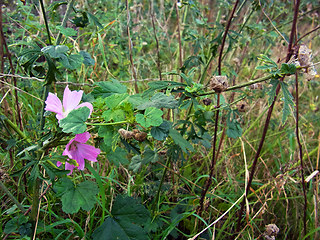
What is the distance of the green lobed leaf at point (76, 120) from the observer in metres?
0.62

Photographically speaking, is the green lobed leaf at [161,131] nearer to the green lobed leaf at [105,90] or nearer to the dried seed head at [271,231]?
the green lobed leaf at [105,90]

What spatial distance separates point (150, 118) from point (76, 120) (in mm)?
179

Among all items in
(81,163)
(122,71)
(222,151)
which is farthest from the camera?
(122,71)

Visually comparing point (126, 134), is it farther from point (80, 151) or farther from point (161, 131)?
point (80, 151)

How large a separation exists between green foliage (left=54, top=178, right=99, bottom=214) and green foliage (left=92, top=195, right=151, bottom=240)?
5.0 inches

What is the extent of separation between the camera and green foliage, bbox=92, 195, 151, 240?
0.88m

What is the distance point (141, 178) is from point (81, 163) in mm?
537

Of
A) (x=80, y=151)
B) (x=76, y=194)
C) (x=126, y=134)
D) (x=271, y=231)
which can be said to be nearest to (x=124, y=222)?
(x=76, y=194)

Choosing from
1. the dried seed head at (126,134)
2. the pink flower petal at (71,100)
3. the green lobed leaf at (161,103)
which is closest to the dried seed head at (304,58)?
the green lobed leaf at (161,103)

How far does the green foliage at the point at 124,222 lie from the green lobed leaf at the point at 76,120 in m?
0.39

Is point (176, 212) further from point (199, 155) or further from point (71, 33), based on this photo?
point (71, 33)

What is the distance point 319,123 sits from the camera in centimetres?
213

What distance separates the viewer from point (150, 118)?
65 cm

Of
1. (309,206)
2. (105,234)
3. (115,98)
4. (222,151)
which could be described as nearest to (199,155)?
(222,151)
